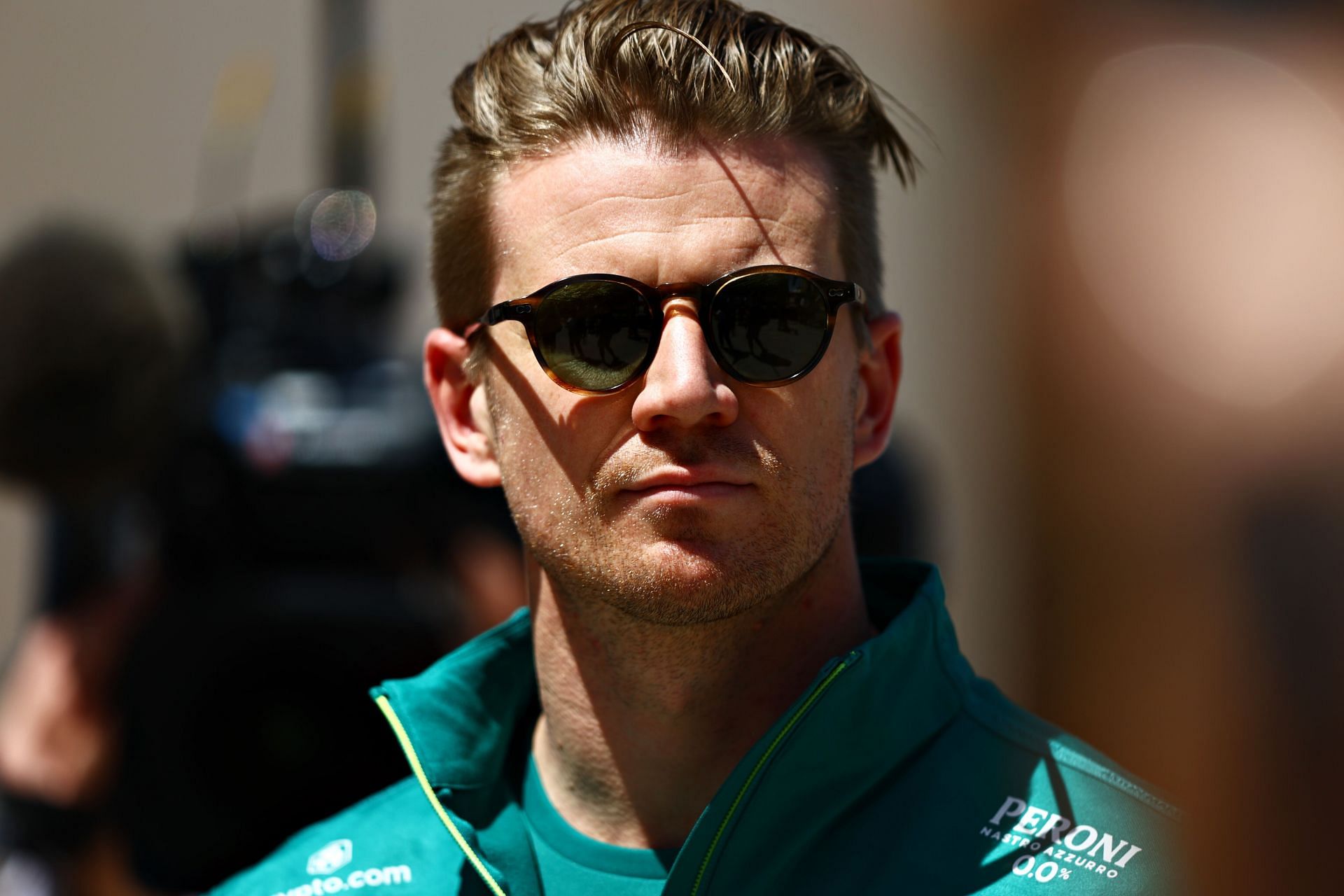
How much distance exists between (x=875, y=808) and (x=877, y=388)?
609mm

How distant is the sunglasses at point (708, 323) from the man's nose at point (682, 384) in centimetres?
1

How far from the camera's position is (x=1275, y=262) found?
46 centimetres

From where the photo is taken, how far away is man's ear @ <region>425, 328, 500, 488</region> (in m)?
2.05

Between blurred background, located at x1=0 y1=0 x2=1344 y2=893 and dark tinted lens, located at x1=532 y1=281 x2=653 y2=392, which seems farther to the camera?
dark tinted lens, located at x1=532 y1=281 x2=653 y2=392

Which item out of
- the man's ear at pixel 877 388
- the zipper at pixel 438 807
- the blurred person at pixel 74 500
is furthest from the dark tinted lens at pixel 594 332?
the blurred person at pixel 74 500

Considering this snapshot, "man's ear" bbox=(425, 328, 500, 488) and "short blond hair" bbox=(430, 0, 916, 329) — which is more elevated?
"short blond hair" bbox=(430, 0, 916, 329)

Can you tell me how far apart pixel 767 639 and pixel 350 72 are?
14.7 ft

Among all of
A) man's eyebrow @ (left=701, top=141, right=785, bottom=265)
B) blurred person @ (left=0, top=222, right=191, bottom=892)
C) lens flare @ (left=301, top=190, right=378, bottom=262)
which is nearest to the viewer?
man's eyebrow @ (left=701, top=141, right=785, bottom=265)

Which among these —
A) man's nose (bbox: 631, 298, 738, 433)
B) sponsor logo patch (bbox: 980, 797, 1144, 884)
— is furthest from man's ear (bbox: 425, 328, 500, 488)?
sponsor logo patch (bbox: 980, 797, 1144, 884)

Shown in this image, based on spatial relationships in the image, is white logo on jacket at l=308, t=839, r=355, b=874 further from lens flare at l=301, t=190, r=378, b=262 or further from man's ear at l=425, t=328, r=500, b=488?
lens flare at l=301, t=190, r=378, b=262

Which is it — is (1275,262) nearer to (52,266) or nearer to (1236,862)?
(1236,862)

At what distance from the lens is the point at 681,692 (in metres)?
1.82

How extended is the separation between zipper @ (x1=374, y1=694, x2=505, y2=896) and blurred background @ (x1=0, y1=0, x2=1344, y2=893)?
0.82 metres

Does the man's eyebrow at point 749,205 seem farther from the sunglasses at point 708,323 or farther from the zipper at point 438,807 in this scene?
the zipper at point 438,807
